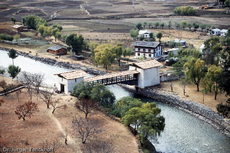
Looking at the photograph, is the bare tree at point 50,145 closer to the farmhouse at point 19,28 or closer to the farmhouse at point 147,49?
the farmhouse at point 147,49

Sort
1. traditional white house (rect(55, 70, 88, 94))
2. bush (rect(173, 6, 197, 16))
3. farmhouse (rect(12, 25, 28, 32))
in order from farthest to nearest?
bush (rect(173, 6, 197, 16))
farmhouse (rect(12, 25, 28, 32))
traditional white house (rect(55, 70, 88, 94))

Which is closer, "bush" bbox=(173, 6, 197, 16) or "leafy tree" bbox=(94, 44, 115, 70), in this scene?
"leafy tree" bbox=(94, 44, 115, 70)

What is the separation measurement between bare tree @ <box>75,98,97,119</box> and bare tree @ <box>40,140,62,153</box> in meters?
8.06

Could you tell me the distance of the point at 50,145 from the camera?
3516 centimetres

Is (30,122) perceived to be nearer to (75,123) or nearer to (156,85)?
(75,123)

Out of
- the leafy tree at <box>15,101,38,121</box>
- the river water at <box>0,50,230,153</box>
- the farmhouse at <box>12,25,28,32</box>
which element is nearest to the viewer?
the river water at <box>0,50,230,153</box>

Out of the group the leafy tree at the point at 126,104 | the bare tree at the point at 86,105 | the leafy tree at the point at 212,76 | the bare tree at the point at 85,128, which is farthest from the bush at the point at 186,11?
the bare tree at the point at 85,128

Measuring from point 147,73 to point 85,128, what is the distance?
2359 centimetres

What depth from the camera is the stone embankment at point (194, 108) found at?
4547 cm

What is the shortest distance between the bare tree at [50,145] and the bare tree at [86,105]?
806cm

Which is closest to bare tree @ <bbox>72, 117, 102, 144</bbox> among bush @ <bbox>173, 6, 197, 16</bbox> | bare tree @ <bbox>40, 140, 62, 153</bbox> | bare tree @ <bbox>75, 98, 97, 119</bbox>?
bare tree @ <bbox>75, 98, 97, 119</bbox>

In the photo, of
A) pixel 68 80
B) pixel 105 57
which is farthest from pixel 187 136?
pixel 105 57

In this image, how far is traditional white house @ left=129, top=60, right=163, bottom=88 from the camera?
194 ft

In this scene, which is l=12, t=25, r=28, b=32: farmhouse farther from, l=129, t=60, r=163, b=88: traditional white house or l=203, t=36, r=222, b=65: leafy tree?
l=203, t=36, r=222, b=65: leafy tree
